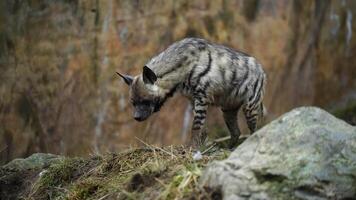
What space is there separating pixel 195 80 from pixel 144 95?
54 cm

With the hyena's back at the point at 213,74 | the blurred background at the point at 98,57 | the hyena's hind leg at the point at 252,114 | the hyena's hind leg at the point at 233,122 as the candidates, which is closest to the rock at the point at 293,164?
the hyena's back at the point at 213,74

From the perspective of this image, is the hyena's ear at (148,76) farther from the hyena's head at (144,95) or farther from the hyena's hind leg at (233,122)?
the hyena's hind leg at (233,122)

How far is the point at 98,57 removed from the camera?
12.4 metres

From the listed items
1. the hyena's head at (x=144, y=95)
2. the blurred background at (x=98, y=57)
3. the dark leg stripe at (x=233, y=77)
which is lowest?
the blurred background at (x=98, y=57)

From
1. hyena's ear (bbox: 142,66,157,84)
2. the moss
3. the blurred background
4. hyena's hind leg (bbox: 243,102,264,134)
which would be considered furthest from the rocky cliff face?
the blurred background

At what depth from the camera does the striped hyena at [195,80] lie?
802 cm

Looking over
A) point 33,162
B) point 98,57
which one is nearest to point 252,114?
point 33,162

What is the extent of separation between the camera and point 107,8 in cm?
1247

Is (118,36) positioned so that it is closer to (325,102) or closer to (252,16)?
(252,16)

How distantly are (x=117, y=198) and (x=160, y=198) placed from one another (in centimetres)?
54

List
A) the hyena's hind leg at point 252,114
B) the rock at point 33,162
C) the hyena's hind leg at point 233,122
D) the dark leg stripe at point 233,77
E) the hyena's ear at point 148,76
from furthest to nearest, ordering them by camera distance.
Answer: the hyena's hind leg at point 233,122 < the hyena's hind leg at point 252,114 < the dark leg stripe at point 233,77 < the rock at point 33,162 < the hyena's ear at point 148,76

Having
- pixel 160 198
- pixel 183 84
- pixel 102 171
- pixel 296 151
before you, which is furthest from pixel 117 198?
pixel 183 84

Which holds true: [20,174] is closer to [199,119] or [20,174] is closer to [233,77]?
[199,119]

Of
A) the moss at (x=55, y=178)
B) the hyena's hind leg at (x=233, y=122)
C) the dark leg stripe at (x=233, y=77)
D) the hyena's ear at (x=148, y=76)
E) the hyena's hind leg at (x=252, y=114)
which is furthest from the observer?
the hyena's hind leg at (x=233, y=122)
